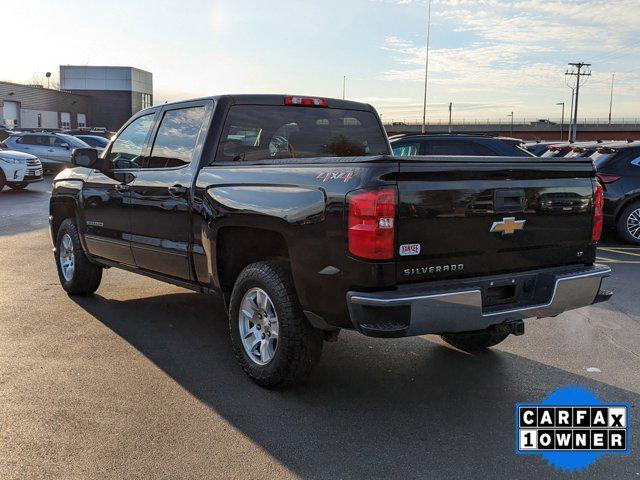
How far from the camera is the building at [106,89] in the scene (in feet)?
273

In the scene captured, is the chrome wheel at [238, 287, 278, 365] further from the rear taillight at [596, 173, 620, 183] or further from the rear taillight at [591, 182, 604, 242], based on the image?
the rear taillight at [596, 173, 620, 183]

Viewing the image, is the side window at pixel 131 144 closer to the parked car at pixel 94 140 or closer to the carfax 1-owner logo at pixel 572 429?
the carfax 1-owner logo at pixel 572 429

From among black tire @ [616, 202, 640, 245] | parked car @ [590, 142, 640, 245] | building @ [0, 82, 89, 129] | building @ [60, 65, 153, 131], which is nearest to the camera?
parked car @ [590, 142, 640, 245]

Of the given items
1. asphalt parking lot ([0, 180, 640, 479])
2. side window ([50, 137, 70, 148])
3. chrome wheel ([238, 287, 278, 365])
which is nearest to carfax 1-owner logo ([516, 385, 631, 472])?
asphalt parking lot ([0, 180, 640, 479])

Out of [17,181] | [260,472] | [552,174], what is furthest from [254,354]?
[17,181]

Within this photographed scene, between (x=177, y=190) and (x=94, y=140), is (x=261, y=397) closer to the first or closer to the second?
(x=177, y=190)

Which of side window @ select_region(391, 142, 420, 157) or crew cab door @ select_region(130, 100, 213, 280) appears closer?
crew cab door @ select_region(130, 100, 213, 280)

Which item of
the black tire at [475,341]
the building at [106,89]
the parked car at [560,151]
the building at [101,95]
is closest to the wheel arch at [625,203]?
the parked car at [560,151]

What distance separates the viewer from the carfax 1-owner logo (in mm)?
3441

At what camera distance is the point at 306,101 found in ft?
17.6

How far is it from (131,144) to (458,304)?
3703 mm

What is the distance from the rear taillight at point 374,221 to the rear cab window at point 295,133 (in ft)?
5.76

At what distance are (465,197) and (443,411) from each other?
1.33 m

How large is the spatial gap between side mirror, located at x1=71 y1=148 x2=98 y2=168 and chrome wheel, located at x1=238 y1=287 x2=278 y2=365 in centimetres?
252
